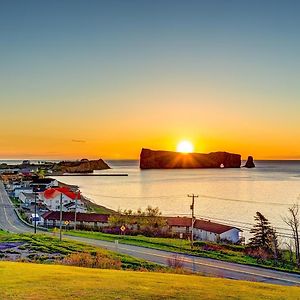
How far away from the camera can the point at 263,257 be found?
3038 centimetres

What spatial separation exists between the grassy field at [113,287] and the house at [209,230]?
29.7 m

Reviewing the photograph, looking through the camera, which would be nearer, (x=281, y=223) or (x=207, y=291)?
(x=207, y=291)

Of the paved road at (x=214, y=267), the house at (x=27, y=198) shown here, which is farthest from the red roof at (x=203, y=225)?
the house at (x=27, y=198)

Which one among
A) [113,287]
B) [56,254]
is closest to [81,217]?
[56,254]

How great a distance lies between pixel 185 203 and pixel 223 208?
514 inches

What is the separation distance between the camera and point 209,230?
44.0m

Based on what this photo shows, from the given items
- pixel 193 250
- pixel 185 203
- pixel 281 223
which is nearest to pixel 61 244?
pixel 193 250

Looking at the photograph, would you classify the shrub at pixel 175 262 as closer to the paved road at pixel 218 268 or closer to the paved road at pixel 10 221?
the paved road at pixel 218 268

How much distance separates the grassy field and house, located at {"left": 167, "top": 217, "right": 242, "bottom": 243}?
2968 centimetres

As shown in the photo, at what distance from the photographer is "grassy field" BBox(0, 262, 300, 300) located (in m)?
10.6

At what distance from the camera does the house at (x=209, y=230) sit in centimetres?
4312

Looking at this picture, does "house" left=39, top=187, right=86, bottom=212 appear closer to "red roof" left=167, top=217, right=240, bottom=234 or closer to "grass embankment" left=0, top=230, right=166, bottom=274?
"red roof" left=167, top=217, right=240, bottom=234

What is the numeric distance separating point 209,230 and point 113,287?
1319 inches

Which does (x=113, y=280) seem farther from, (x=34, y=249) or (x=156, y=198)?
(x=156, y=198)
